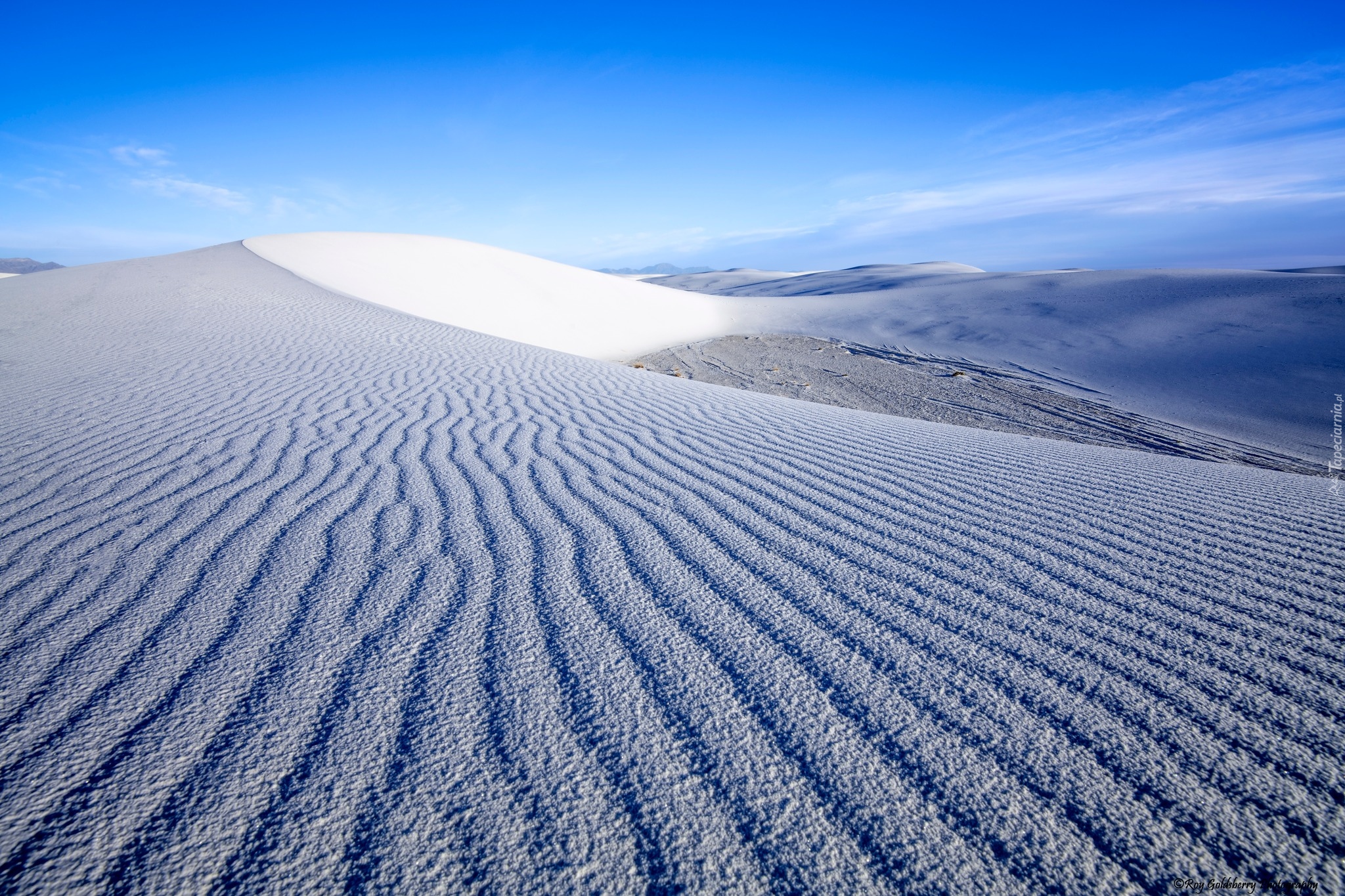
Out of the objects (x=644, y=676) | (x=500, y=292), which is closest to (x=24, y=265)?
(x=500, y=292)

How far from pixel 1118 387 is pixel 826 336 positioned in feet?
24.0

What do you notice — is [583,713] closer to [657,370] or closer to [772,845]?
[772,845]

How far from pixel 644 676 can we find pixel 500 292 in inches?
707

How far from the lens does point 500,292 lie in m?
18.0

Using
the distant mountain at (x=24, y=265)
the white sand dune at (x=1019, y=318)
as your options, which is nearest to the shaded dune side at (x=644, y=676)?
the white sand dune at (x=1019, y=318)

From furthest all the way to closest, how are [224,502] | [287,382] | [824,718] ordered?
[287,382] < [224,502] < [824,718]

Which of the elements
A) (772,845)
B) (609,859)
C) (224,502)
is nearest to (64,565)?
(224,502)

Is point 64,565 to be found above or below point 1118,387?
above

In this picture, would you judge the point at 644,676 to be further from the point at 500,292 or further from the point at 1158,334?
the point at 500,292

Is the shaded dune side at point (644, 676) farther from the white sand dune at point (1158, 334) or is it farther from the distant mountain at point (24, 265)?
the distant mountain at point (24, 265)

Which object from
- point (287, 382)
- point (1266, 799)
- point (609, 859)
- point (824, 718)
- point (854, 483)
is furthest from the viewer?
point (287, 382)

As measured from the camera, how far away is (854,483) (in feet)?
10.3

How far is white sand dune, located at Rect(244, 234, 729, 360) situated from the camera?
15.1 m

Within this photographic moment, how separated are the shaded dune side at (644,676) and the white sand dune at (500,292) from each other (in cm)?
1140
